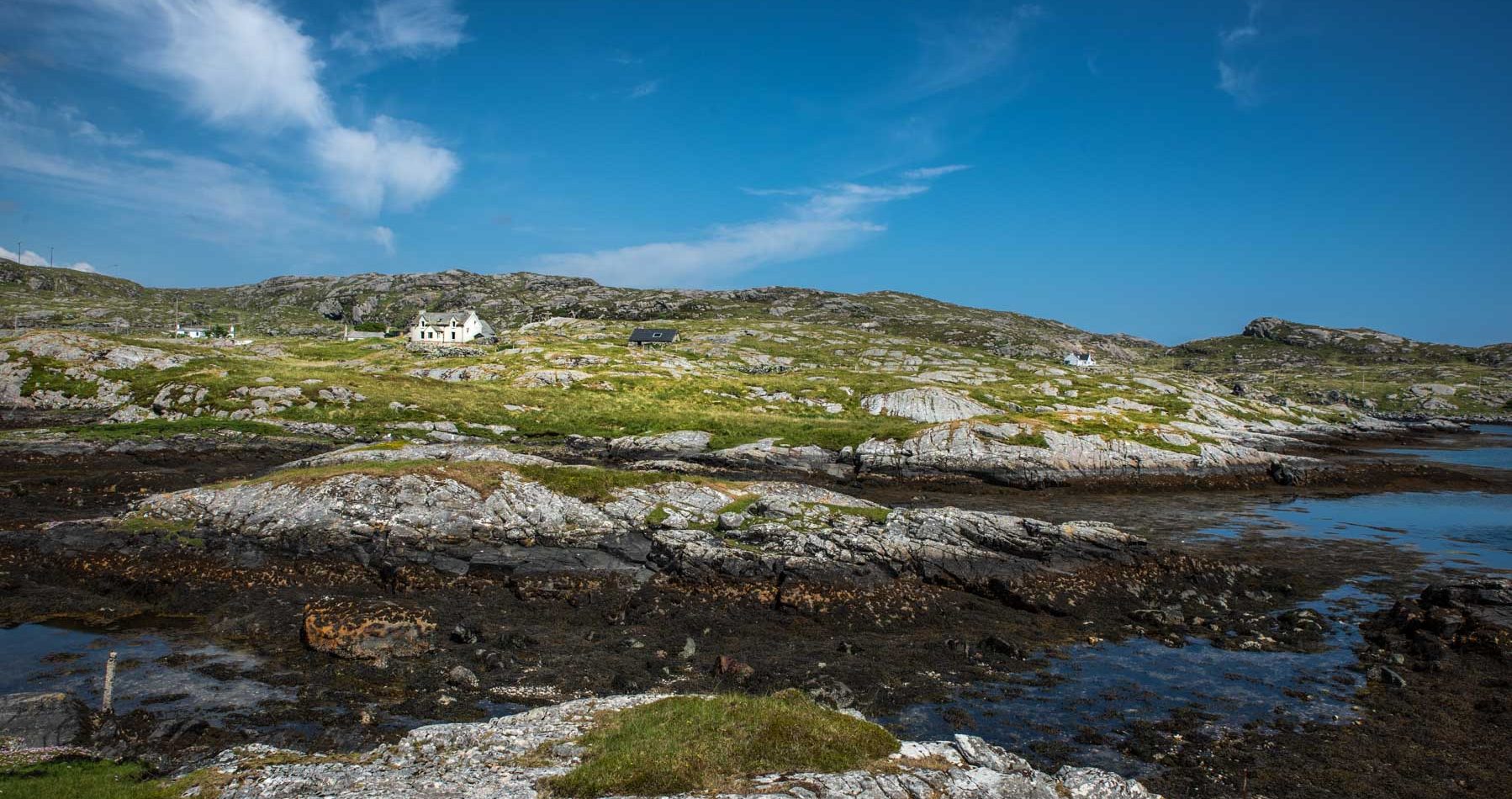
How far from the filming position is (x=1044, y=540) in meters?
31.3

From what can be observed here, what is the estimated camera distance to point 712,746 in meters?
13.0

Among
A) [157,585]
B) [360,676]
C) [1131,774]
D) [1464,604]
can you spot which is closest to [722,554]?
[360,676]

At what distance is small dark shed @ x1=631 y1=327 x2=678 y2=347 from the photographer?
148 m

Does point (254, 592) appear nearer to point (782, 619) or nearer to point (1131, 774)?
point (782, 619)

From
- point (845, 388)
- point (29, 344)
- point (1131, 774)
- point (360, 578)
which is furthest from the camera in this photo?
point (845, 388)

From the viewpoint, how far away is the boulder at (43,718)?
14.5 m

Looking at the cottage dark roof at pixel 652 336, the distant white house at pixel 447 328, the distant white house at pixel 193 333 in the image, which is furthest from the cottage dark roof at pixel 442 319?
the cottage dark roof at pixel 652 336

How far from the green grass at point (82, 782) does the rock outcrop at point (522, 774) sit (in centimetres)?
113

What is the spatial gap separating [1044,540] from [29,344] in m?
99.6

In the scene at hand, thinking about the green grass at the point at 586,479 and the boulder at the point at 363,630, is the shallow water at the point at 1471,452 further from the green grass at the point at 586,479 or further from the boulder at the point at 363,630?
the boulder at the point at 363,630

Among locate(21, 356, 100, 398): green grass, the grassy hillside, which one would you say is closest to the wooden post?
the grassy hillside

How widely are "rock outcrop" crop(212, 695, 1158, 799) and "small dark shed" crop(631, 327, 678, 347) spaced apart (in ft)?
433

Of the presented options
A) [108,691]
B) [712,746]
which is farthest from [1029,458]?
[108,691]

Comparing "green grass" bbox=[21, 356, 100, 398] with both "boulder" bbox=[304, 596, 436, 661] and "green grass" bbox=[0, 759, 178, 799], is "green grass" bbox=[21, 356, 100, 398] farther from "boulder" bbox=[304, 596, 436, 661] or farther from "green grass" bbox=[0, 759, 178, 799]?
"green grass" bbox=[0, 759, 178, 799]
